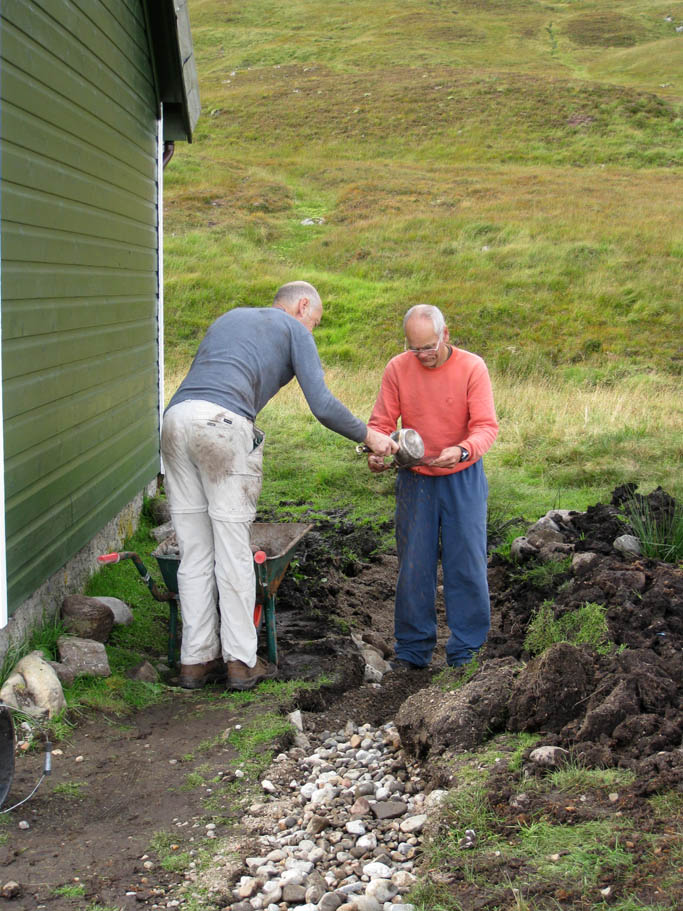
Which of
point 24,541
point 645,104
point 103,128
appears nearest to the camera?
point 24,541

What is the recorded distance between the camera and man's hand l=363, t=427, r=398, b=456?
5.12 metres

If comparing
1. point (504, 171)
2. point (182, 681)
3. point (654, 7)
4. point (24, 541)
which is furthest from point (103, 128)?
point (654, 7)

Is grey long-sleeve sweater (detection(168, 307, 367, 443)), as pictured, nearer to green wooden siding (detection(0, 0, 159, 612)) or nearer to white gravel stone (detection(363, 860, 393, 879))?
green wooden siding (detection(0, 0, 159, 612))

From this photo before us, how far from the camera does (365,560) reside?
782 cm

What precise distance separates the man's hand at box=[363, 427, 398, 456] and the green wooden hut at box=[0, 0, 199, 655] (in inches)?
73.3

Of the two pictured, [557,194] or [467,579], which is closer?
[467,579]

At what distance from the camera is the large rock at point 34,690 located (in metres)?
4.38

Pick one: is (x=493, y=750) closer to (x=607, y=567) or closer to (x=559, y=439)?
(x=607, y=567)

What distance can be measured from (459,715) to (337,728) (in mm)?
861

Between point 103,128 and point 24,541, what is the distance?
322 centimetres

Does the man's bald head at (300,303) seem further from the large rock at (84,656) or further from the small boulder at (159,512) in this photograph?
the small boulder at (159,512)

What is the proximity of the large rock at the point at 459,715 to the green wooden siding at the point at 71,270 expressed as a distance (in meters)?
2.14

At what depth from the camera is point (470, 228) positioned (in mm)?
27984

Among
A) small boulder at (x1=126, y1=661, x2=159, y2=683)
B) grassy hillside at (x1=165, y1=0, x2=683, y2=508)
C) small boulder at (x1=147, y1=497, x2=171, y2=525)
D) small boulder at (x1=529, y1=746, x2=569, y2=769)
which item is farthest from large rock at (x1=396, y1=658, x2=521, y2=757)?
grassy hillside at (x1=165, y1=0, x2=683, y2=508)
